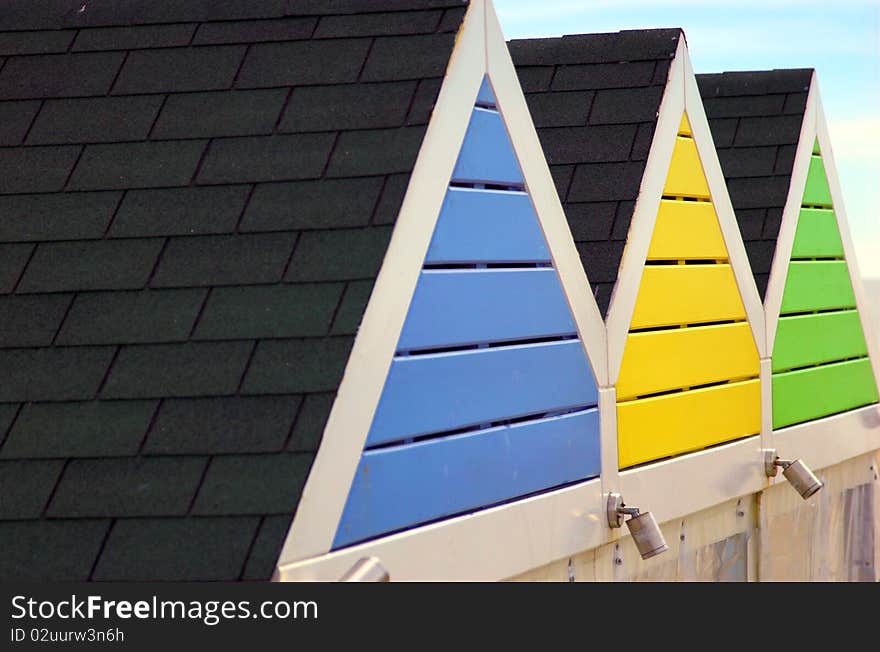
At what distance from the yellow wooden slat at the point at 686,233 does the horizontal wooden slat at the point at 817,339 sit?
3.20ft

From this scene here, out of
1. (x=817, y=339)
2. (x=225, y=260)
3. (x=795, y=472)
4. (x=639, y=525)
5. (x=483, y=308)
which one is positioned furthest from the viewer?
(x=817, y=339)

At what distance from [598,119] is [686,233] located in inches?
23.3

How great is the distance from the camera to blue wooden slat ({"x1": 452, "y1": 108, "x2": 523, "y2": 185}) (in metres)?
4.30

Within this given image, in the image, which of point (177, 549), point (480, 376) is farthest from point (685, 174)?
point (177, 549)

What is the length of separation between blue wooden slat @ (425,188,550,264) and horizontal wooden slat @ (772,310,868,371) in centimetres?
276

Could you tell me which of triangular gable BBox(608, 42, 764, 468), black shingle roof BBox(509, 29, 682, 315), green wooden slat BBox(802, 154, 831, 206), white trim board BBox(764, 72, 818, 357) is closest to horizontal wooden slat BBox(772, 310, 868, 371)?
white trim board BBox(764, 72, 818, 357)

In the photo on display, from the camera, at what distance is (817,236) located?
7.93m

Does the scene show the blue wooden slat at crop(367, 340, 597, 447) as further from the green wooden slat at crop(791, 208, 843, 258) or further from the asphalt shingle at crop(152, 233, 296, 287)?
the green wooden slat at crop(791, 208, 843, 258)

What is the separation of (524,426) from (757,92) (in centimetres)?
407

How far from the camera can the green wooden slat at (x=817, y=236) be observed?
766cm

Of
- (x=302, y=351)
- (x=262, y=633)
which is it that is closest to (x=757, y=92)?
(x=302, y=351)

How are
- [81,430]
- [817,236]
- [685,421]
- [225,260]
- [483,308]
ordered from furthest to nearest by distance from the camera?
1. [817,236]
2. [685,421]
3. [483,308]
4. [225,260]
5. [81,430]

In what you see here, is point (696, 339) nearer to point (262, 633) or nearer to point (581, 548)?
point (581, 548)

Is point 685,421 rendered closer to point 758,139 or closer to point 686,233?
point 686,233
